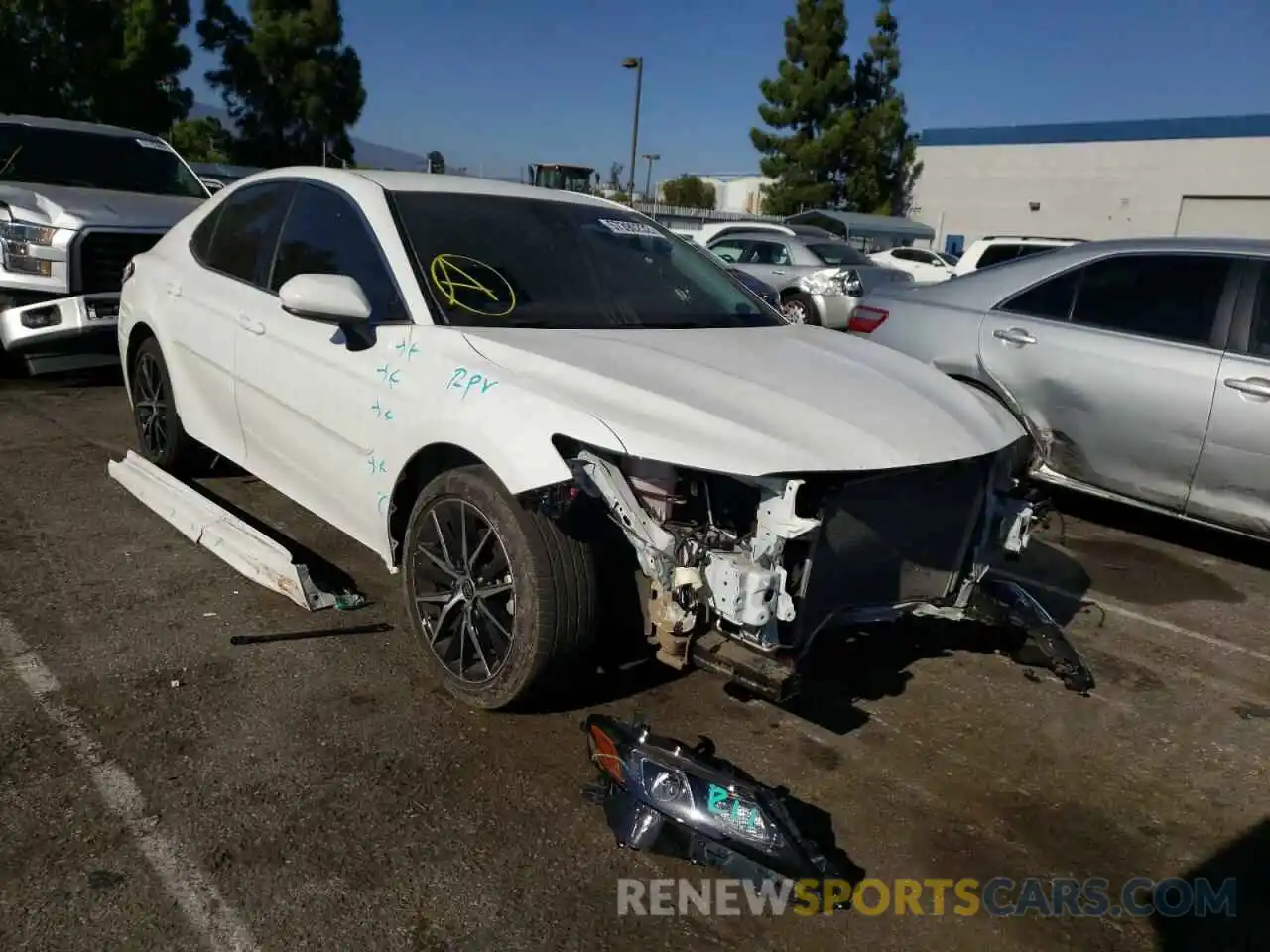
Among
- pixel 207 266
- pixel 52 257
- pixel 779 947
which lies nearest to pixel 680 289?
pixel 207 266

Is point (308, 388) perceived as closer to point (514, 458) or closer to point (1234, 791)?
point (514, 458)

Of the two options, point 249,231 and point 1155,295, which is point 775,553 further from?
point 1155,295

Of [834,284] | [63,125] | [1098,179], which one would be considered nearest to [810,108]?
[1098,179]

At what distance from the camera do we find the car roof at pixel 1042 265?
5.00 meters

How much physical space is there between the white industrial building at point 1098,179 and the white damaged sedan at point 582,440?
1418 inches

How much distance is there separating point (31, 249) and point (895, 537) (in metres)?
6.59

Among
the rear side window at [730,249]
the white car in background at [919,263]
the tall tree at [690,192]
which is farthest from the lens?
the tall tree at [690,192]

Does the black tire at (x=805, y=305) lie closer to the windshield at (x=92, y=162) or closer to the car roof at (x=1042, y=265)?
the car roof at (x=1042, y=265)

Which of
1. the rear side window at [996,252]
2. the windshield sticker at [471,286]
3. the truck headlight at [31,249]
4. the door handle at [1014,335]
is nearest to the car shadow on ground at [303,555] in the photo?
the windshield sticker at [471,286]

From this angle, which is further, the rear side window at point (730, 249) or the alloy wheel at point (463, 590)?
the rear side window at point (730, 249)

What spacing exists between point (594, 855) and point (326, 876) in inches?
26.0

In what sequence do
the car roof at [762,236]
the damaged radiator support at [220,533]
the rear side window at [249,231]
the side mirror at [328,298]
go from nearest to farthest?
the side mirror at [328,298] < the damaged radiator support at [220,533] < the rear side window at [249,231] < the car roof at [762,236]

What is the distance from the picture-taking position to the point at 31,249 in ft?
22.4

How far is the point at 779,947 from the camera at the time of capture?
2.26 m
